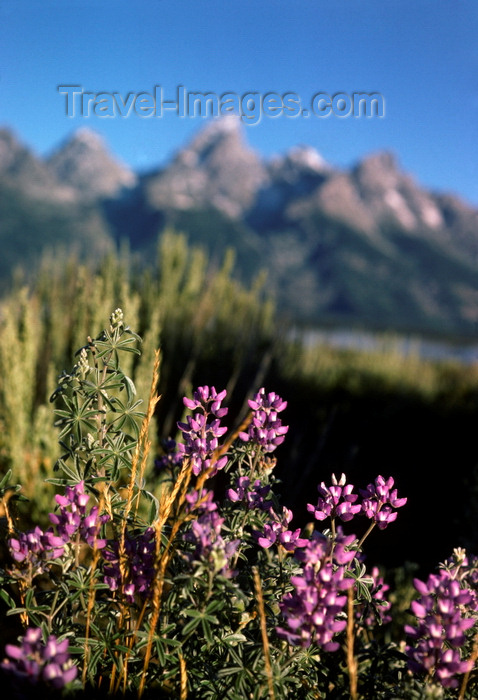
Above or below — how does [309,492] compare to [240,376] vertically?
below

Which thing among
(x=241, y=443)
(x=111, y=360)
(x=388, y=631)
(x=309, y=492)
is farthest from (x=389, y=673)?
(x=309, y=492)

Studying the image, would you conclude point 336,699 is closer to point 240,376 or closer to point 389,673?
point 389,673

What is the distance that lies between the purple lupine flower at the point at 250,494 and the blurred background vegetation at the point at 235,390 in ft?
3.67

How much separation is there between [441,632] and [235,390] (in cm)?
293

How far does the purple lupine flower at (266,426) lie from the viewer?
120 centimetres

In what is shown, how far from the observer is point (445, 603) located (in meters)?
0.98

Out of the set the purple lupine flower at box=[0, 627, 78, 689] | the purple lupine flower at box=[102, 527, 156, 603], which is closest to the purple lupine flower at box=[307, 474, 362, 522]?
the purple lupine flower at box=[102, 527, 156, 603]

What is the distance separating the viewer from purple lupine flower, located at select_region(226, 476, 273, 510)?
1.18 meters

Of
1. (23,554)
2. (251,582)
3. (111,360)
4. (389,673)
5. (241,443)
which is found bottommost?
(389,673)

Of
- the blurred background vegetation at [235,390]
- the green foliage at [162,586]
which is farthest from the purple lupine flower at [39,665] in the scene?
the blurred background vegetation at [235,390]

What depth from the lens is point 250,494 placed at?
46.9 inches

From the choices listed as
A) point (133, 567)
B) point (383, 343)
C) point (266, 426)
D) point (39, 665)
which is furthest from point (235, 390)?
point (383, 343)

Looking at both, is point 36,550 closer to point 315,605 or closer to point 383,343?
point 315,605

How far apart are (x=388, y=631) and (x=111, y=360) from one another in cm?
157
